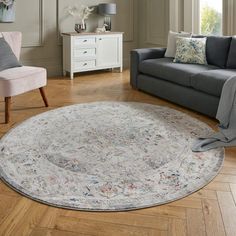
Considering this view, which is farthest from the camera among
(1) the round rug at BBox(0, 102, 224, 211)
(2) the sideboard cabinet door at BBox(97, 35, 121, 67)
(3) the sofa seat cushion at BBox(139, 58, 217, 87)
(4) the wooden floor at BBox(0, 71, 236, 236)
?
(2) the sideboard cabinet door at BBox(97, 35, 121, 67)

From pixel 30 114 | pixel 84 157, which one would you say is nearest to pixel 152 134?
pixel 84 157

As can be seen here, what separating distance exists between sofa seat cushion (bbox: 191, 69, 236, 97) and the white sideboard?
2.48 m

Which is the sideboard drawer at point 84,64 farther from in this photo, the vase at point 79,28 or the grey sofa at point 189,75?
the grey sofa at point 189,75

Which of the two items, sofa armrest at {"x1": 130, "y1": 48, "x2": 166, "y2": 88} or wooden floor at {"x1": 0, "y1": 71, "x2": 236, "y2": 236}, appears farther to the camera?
sofa armrest at {"x1": 130, "y1": 48, "x2": 166, "y2": 88}

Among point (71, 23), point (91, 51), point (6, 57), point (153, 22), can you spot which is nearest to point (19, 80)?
point (6, 57)

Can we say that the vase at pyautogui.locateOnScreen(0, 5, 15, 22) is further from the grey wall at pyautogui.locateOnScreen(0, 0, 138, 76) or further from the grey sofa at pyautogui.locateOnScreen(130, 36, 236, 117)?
the grey sofa at pyautogui.locateOnScreen(130, 36, 236, 117)

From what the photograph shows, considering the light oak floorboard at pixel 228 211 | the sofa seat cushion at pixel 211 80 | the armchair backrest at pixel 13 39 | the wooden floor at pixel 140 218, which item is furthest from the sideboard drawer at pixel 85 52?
the light oak floorboard at pixel 228 211

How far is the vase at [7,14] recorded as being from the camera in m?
5.13

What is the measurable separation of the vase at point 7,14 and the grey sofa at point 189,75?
6.60 ft

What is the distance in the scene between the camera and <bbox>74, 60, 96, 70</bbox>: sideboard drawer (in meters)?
5.65

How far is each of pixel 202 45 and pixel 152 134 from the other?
5.61 ft

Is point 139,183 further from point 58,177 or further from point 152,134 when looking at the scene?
point 152,134

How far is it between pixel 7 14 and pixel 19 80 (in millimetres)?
2186

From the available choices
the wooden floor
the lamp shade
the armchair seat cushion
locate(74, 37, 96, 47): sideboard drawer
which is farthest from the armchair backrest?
the wooden floor
